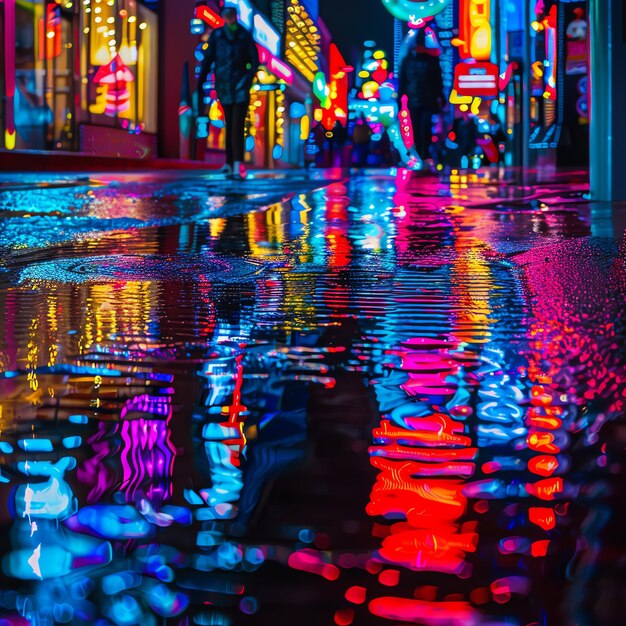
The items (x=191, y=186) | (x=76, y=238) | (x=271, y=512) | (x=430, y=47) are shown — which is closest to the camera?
(x=271, y=512)

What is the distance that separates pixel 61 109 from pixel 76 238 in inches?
440

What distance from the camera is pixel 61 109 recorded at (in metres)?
13.8

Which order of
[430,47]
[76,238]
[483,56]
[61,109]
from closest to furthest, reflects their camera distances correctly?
[76,238]
[430,47]
[61,109]
[483,56]

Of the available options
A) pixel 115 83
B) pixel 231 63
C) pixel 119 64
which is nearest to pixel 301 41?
pixel 119 64

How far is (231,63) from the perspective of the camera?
8.97 meters

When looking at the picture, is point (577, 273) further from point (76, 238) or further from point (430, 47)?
point (430, 47)

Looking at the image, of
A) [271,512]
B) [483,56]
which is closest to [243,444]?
[271,512]

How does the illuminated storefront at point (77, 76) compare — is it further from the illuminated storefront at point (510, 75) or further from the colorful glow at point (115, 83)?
the illuminated storefront at point (510, 75)

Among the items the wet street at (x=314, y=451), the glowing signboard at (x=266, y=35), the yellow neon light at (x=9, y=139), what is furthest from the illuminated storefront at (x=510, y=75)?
the wet street at (x=314, y=451)

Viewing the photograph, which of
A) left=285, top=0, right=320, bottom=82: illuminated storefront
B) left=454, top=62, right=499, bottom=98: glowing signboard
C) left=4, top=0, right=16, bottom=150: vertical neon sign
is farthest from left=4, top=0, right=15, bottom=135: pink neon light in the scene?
left=285, top=0, right=320, bottom=82: illuminated storefront

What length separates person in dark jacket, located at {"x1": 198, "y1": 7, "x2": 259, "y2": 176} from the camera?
8.85m

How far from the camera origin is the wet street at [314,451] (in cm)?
52

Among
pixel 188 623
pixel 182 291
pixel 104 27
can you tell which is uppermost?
pixel 104 27

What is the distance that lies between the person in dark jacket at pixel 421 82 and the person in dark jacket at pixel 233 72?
1.78 m
